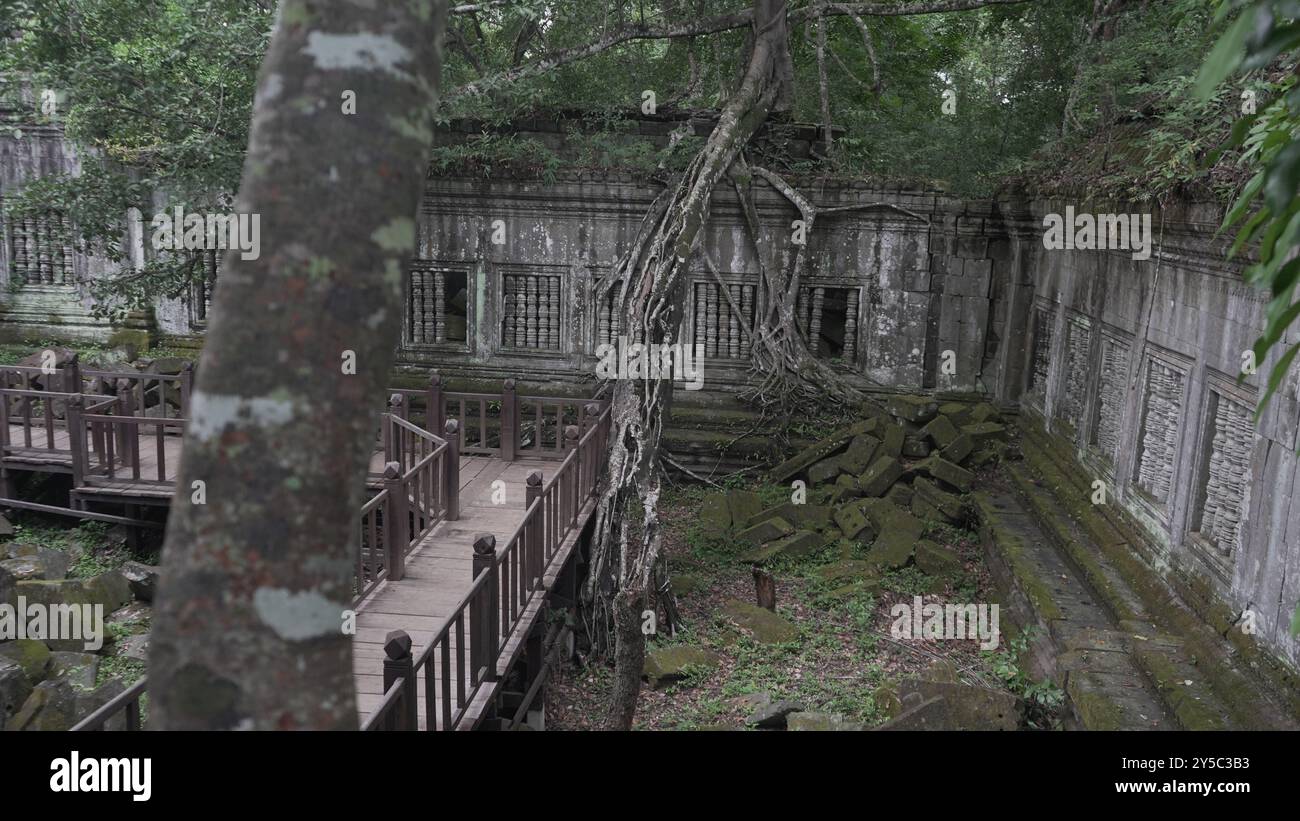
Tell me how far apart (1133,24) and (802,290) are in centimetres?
439

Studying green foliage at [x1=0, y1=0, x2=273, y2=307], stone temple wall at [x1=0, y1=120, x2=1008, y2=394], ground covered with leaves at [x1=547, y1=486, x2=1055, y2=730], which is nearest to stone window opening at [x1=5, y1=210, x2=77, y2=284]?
stone temple wall at [x1=0, y1=120, x2=1008, y2=394]

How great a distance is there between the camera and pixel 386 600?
269 inches

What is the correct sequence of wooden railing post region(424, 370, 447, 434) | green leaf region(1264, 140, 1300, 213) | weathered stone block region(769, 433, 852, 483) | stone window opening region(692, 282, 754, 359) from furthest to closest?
stone window opening region(692, 282, 754, 359) < weathered stone block region(769, 433, 852, 483) < wooden railing post region(424, 370, 447, 434) < green leaf region(1264, 140, 1300, 213)

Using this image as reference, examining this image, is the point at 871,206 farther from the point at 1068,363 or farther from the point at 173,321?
the point at 173,321

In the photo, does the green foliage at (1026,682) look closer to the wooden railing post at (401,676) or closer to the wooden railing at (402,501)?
the wooden railing post at (401,676)

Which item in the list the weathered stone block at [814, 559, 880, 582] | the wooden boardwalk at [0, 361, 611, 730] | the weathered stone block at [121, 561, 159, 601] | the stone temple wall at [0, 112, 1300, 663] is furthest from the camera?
the stone temple wall at [0, 112, 1300, 663]

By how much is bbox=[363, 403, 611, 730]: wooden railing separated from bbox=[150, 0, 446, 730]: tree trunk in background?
2061mm

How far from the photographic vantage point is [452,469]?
27.7 ft

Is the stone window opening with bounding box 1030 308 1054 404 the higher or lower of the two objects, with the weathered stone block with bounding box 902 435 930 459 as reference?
higher

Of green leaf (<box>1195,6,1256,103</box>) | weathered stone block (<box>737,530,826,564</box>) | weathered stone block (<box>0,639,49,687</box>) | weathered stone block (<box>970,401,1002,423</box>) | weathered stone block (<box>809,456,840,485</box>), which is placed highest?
green leaf (<box>1195,6,1256,103</box>)

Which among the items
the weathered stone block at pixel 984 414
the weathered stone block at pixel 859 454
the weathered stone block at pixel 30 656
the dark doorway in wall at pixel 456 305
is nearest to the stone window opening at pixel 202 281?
the dark doorway in wall at pixel 456 305

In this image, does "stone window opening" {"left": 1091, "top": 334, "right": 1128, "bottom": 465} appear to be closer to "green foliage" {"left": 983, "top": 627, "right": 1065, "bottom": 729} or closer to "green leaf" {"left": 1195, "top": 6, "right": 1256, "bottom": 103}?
"green foliage" {"left": 983, "top": 627, "right": 1065, "bottom": 729}

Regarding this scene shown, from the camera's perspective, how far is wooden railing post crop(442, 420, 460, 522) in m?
8.37

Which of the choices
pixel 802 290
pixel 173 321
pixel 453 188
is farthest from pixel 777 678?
pixel 173 321
